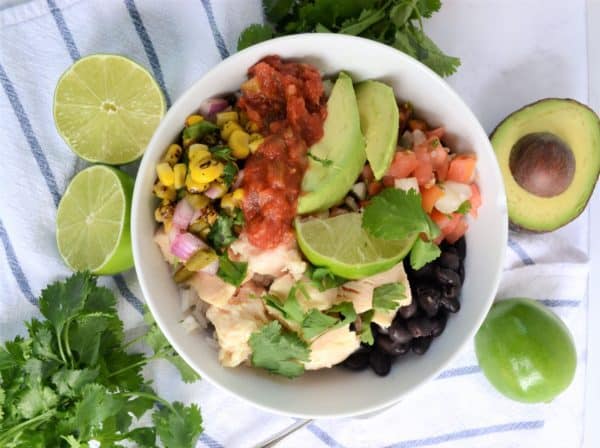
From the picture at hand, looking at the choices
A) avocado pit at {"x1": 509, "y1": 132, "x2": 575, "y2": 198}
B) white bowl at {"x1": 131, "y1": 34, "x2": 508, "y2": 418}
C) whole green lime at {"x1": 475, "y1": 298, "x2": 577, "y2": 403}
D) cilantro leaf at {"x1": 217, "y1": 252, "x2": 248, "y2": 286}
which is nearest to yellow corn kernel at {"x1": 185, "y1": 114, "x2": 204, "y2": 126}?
white bowl at {"x1": 131, "y1": 34, "x2": 508, "y2": 418}

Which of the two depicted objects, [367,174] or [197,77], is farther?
[197,77]

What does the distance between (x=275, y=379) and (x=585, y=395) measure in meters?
1.17

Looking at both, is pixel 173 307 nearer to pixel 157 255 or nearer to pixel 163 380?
pixel 157 255

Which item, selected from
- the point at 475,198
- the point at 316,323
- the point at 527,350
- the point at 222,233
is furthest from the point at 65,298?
the point at 527,350

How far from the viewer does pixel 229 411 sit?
7.23 ft

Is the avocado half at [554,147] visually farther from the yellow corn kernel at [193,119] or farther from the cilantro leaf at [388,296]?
A: the yellow corn kernel at [193,119]

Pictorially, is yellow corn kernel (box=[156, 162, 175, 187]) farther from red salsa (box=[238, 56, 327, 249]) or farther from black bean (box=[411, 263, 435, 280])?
black bean (box=[411, 263, 435, 280])

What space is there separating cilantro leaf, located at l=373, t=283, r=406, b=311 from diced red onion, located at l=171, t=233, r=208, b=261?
458mm

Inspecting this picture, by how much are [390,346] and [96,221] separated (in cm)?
91

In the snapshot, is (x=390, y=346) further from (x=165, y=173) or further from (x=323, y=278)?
(x=165, y=173)

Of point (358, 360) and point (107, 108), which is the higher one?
point (107, 108)

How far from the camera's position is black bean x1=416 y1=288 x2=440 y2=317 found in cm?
184

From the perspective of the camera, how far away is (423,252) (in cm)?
173

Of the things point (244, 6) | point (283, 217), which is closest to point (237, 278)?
point (283, 217)
